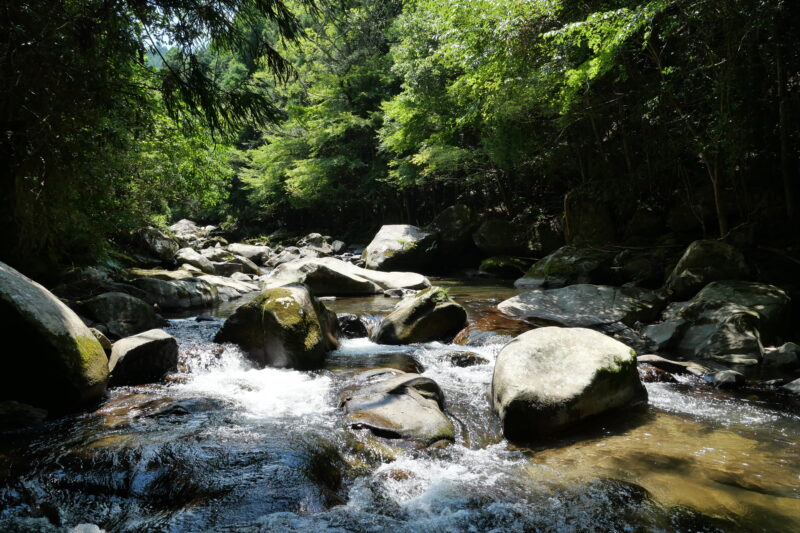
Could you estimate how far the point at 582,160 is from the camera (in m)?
13.3

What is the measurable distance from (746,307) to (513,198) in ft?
34.5

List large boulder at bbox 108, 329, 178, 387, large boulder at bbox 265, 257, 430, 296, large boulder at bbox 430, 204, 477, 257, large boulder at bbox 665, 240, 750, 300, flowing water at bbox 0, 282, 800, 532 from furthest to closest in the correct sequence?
large boulder at bbox 430, 204, 477, 257, large boulder at bbox 265, 257, 430, 296, large boulder at bbox 665, 240, 750, 300, large boulder at bbox 108, 329, 178, 387, flowing water at bbox 0, 282, 800, 532

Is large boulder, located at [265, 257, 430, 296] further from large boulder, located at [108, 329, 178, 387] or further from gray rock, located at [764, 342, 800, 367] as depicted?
gray rock, located at [764, 342, 800, 367]

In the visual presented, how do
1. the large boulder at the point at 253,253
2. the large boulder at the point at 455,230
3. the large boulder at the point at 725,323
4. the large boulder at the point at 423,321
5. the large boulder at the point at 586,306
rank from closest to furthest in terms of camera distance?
1. the large boulder at the point at 725,323
2. the large boulder at the point at 423,321
3. the large boulder at the point at 586,306
4. the large boulder at the point at 455,230
5. the large boulder at the point at 253,253

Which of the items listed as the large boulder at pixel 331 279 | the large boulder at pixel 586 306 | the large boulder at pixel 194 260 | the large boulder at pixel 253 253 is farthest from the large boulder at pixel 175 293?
the large boulder at pixel 253 253

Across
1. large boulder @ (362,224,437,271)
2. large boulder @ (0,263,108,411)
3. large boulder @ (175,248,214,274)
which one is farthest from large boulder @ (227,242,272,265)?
large boulder @ (0,263,108,411)

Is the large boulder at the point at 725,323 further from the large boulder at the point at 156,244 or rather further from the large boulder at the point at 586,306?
the large boulder at the point at 156,244

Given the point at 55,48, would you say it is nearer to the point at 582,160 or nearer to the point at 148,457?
the point at 148,457

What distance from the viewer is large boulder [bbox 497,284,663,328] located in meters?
7.55

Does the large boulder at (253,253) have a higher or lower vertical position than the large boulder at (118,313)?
higher

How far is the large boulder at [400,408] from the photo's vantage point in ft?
12.8

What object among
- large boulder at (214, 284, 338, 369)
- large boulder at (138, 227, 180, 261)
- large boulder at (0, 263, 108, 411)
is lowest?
large boulder at (214, 284, 338, 369)

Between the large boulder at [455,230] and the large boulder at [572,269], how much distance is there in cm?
464

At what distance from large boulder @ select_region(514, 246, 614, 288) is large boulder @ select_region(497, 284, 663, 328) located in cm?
212
